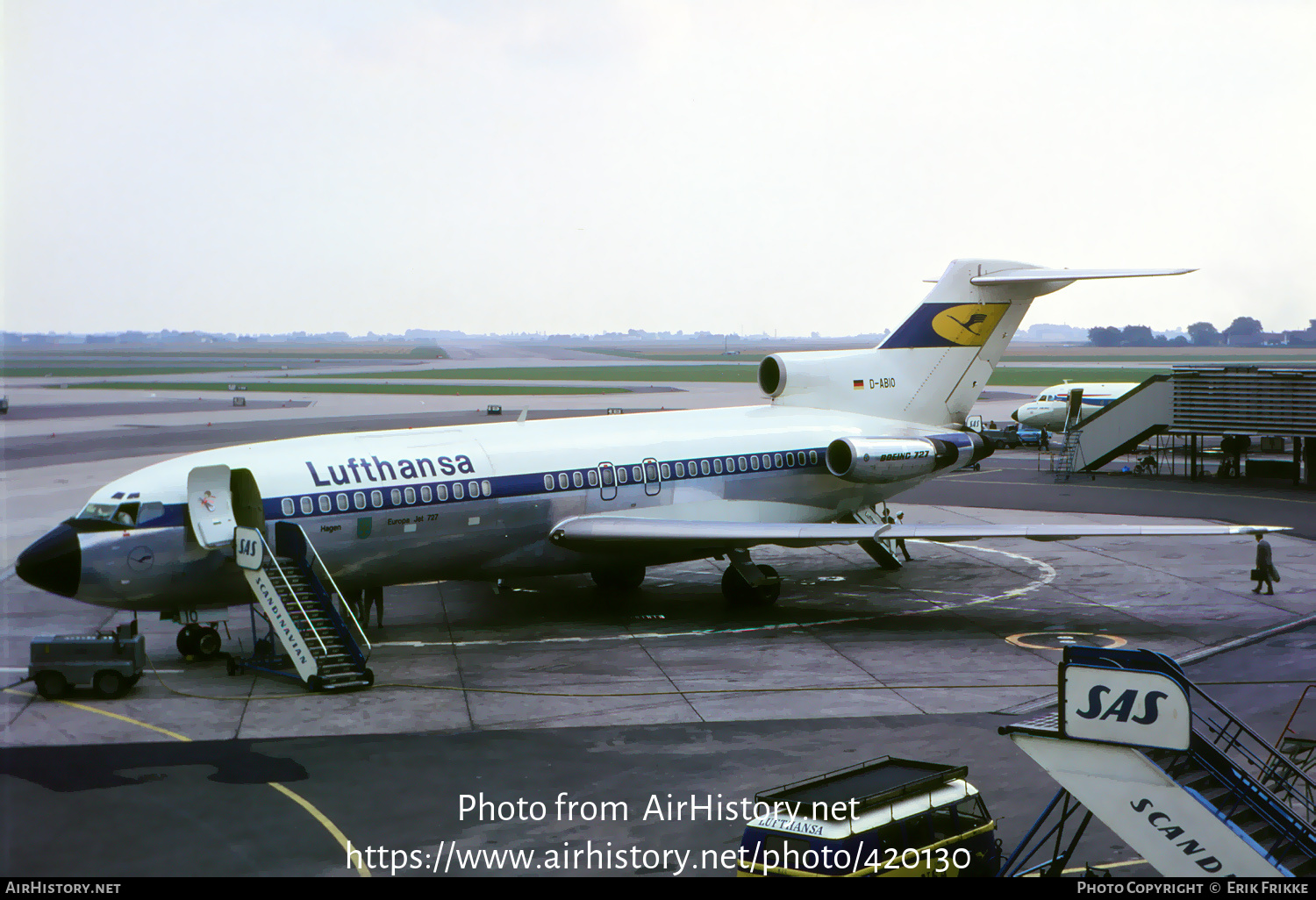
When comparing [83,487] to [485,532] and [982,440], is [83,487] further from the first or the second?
[982,440]

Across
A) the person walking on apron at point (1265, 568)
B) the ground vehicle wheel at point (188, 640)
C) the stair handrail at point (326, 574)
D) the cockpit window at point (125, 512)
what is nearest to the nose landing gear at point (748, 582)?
the stair handrail at point (326, 574)

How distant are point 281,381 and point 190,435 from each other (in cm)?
7121

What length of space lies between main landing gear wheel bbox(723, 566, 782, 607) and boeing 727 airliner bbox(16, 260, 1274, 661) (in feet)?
0.18

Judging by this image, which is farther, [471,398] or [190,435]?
[471,398]

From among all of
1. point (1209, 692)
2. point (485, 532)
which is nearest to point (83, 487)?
point (485, 532)

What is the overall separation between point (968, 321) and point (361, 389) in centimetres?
9830

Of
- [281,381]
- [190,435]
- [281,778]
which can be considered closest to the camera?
[281,778]

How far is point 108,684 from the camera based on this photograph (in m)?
21.6

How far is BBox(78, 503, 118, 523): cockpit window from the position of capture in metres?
23.2

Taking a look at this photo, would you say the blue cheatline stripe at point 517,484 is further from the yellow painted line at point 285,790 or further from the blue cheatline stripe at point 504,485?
the yellow painted line at point 285,790

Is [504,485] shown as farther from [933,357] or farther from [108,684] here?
[933,357]

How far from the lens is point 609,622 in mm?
27781

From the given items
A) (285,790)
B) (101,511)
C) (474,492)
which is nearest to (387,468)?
(474,492)

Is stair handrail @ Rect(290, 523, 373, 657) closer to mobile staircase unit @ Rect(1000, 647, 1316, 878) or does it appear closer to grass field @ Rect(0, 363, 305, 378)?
mobile staircase unit @ Rect(1000, 647, 1316, 878)
